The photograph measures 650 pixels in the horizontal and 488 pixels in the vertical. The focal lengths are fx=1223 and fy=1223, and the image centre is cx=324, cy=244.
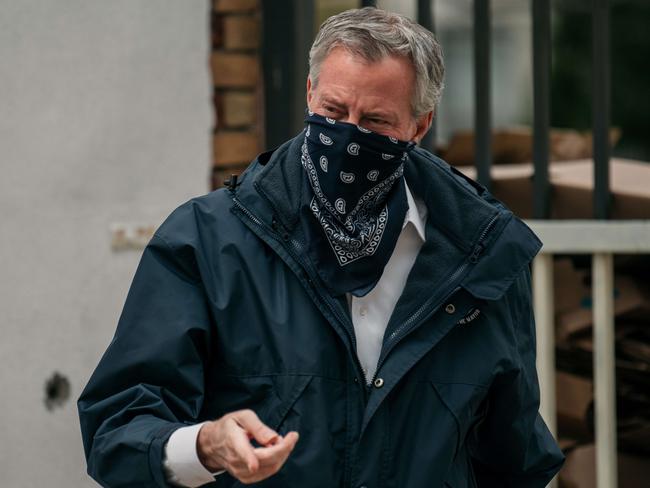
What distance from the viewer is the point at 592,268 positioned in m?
3.65

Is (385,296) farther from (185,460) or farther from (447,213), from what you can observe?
(185,460)

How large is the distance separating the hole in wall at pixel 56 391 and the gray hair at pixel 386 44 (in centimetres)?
175

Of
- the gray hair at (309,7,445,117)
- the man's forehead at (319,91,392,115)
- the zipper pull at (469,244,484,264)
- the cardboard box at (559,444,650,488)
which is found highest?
the gray hair at (309,7,445,117)

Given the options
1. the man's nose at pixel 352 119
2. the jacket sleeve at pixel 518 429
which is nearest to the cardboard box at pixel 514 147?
the jacket sleeve at pixel 518 429

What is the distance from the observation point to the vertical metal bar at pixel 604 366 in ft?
11.6

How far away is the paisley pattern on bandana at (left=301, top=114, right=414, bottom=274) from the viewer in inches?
81.1

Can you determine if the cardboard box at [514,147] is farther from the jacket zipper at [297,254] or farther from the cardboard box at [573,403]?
the jacket zipper at [297,254]

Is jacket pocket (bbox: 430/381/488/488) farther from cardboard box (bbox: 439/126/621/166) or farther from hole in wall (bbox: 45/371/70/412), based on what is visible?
cardboard box (bbox: 439/126/621/166)

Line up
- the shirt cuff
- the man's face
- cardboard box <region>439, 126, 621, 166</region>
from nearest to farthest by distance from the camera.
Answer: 1. the shirt cuff
2. the man's face
3. cardboard box <region>439, 126, 621, 166</region>

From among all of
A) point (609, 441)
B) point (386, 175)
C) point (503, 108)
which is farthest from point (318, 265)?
point (503, 108)

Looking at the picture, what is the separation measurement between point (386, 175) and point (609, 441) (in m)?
1.69

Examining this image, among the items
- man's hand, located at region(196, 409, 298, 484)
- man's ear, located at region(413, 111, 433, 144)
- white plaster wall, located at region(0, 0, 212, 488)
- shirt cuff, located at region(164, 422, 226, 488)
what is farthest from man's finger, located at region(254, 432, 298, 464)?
white plaster wall, located at region(0, 0, 212, 488)

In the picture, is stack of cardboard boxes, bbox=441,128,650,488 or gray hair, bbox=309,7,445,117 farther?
stack of cardboard boxes, bbox=441,128,650,488

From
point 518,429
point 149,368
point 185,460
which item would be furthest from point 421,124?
point 185,460
